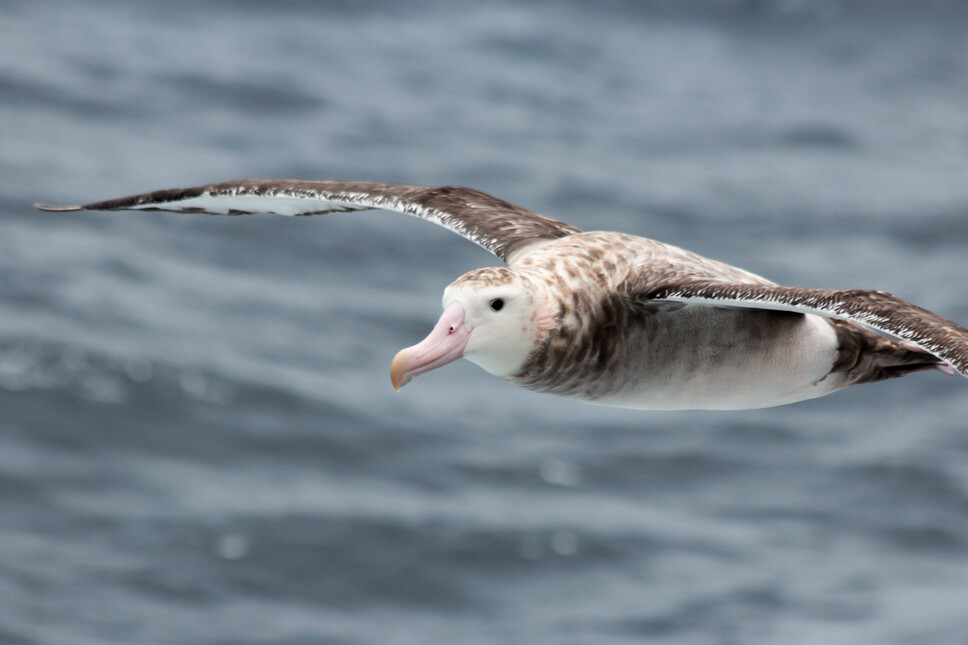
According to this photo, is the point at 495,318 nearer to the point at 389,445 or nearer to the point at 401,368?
the point at 401,368

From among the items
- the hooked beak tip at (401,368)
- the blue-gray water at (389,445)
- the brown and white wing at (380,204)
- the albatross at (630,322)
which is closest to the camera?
the hooked beak tip at (401,368)

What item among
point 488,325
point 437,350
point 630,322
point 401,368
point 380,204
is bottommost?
point 401,368

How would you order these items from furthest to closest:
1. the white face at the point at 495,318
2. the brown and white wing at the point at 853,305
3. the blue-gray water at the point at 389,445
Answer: the blue-gray water at the point at 389,445 → the white face at the point at 495,318 → the brown and white wing at the point at 853,305

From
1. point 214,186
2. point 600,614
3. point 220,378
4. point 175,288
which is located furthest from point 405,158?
point 214,186

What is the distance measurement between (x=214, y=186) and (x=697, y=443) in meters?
40.7

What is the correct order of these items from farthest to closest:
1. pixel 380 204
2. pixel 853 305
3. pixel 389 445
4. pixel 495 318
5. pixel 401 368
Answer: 1. pixel 389 445
2. pixel 380 204
3. pixel 495 318
4. pixel 401 368
5. pixel 853 305

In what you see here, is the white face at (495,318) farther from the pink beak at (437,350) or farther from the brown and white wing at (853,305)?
the brown and white wing at (853,305)

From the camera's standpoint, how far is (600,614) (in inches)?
1816

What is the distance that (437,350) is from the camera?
8.64 m

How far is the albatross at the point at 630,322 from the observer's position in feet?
28.5

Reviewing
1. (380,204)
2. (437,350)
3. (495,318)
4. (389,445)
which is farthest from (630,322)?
(389,445)

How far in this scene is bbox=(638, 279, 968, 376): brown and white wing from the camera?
7844 millimetres

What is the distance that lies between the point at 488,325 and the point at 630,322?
115 cm

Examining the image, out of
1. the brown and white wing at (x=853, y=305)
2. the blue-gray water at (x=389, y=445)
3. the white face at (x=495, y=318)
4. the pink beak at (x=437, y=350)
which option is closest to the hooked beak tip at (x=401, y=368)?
the pink beak at (x=437, y=350)
